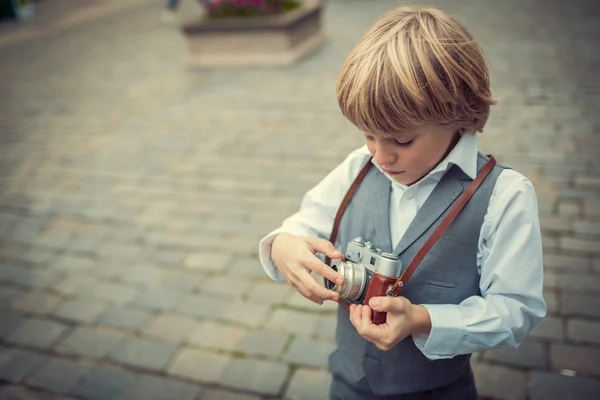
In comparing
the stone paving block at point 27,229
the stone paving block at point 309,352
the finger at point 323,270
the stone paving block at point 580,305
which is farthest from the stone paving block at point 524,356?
the stone paving block at point 27,229

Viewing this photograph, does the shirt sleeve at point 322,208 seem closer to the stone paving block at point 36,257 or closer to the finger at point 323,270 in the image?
the finger at point 323,270

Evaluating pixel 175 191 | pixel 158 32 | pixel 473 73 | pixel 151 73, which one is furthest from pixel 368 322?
pixel 158 32

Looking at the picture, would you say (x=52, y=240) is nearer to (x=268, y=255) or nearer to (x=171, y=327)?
(x=171, y=327)

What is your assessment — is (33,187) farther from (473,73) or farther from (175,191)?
(473,73)

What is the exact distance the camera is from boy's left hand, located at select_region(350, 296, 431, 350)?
3.69 ft

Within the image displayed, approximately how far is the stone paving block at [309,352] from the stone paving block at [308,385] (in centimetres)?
5

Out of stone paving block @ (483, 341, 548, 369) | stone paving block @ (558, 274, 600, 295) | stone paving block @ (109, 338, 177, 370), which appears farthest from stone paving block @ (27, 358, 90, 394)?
stone paving block @ (558, 274, 600, 295)

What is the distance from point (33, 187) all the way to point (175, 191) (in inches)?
55.0

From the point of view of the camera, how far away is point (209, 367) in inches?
98.5

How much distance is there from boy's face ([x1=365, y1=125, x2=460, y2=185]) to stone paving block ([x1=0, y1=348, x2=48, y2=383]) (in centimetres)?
224

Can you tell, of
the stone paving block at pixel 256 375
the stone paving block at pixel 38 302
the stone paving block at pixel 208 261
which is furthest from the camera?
the stone paving block at pixel 208 261

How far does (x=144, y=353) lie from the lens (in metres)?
2.63

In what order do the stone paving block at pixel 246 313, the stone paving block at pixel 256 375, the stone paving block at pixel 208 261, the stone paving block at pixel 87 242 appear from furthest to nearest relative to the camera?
the stone paving block at pixel 87 242 < the stone paving block at pixel 208 261 < the stone paving block at pixel 246 313 < the stone paving block at pixel 256 375

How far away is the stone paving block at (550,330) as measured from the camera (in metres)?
2.44
